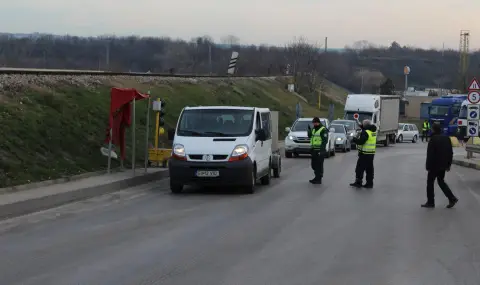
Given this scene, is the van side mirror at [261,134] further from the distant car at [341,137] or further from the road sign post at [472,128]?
the distant car at [341,137]

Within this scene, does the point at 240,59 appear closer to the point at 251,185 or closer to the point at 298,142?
the point at 298,142

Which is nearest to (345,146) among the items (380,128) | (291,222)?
(380,128)

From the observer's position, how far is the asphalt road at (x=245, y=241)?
8008mm

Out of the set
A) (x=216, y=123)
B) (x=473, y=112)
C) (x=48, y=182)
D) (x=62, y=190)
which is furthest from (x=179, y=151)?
(x=473, y=112)

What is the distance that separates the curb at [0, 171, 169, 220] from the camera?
12.8 metres

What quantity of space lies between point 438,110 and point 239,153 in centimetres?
4513

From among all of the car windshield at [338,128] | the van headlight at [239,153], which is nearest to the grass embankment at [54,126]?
the van headlight at [239,153]

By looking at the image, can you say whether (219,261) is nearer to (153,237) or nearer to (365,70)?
(153,237)

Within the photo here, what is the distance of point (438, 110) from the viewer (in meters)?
58.2

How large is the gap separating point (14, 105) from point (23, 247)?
1092cm

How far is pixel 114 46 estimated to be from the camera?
92750 millimetres

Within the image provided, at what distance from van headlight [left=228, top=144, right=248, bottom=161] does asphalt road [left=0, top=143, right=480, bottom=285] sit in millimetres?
869

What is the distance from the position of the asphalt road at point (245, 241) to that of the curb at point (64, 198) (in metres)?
0.39

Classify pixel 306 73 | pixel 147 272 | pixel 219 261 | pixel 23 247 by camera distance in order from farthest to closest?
pixel 306 73, pixel 23 247, pixel 219 261, pixel 147 272
